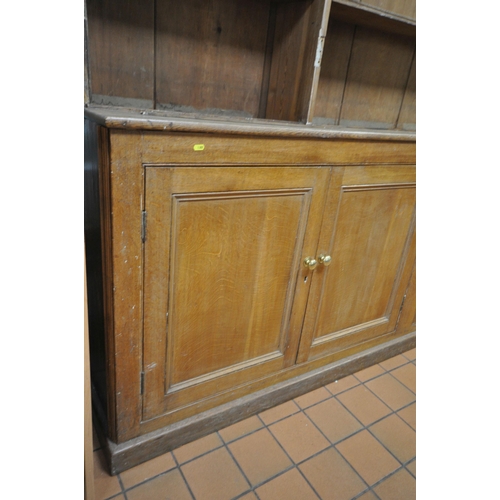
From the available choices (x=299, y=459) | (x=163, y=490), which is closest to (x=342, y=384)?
(x=299, y=459)

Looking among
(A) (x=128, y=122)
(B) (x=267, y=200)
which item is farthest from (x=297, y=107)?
(A) (x=128, y=122)

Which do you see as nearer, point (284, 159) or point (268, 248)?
point (284, 159)

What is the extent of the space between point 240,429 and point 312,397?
15.0 inches

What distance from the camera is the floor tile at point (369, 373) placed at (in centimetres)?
185

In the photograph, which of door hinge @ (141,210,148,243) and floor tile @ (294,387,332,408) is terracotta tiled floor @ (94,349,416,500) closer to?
floor tile @ (294,387,332,408)

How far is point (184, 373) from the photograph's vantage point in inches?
50.4

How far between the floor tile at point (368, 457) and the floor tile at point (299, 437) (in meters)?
0.09

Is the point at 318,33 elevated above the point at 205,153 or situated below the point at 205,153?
above

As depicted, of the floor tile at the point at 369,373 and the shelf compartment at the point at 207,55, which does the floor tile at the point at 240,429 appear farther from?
the shelf compartment at the point at 207,55

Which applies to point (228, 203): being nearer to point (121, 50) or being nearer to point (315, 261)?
point (315, 261)

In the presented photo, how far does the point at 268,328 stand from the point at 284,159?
644 mm

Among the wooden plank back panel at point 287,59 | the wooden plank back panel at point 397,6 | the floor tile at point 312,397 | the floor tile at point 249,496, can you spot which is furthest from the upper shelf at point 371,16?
the floor tile at point 249,496

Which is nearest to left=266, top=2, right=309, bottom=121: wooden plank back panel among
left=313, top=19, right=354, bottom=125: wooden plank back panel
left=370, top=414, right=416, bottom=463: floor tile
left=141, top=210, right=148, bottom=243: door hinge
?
left=313, top=19, right=354, bottom=125: wooden plank back panel

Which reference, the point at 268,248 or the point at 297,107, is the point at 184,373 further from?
the point at 297,107
